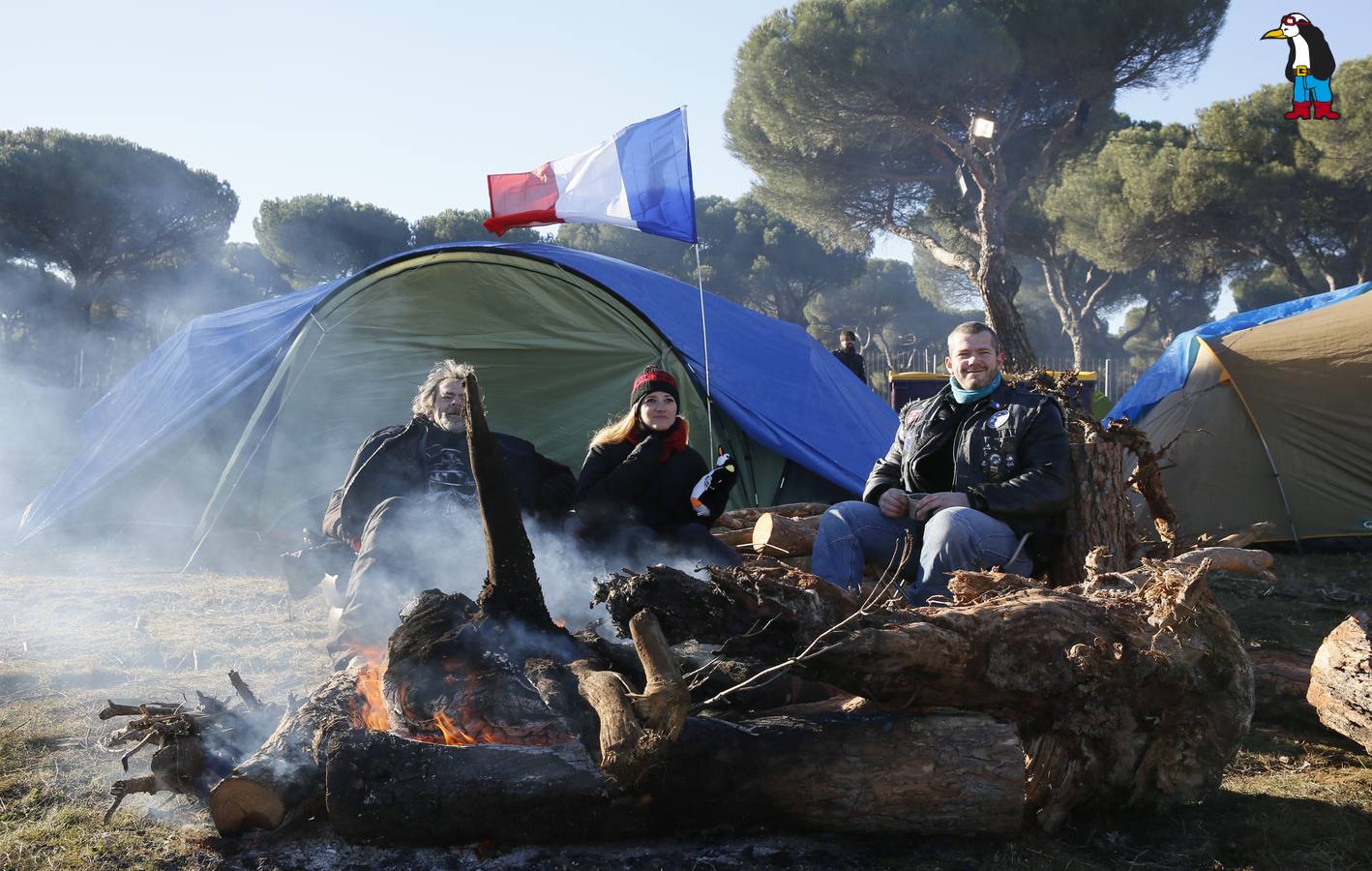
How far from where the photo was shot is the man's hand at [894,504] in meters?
3.65

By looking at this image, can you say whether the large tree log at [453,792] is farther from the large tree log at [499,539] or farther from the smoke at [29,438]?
the smoke at [29,438]

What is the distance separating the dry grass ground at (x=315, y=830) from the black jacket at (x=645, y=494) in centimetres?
133

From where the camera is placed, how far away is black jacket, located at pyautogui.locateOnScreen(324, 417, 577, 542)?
4410 mm

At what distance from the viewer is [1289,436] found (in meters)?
6.51

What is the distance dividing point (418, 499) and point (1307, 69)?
1632cm

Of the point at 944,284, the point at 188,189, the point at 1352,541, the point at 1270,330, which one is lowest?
Answer: the point at 1352,541

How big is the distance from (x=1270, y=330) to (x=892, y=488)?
15.1 feet

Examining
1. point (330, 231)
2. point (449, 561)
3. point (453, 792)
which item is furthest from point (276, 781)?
point (330, 231)

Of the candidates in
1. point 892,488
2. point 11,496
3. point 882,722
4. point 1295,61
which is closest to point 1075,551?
point 892,488

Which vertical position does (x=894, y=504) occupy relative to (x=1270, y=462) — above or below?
above

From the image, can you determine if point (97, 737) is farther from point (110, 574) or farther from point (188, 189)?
point (188, 189)

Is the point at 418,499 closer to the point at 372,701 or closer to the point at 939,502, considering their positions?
the point at 372,701

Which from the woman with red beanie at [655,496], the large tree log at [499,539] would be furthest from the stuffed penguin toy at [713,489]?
the large tree log at [499,539]

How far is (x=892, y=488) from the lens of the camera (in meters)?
3.73
